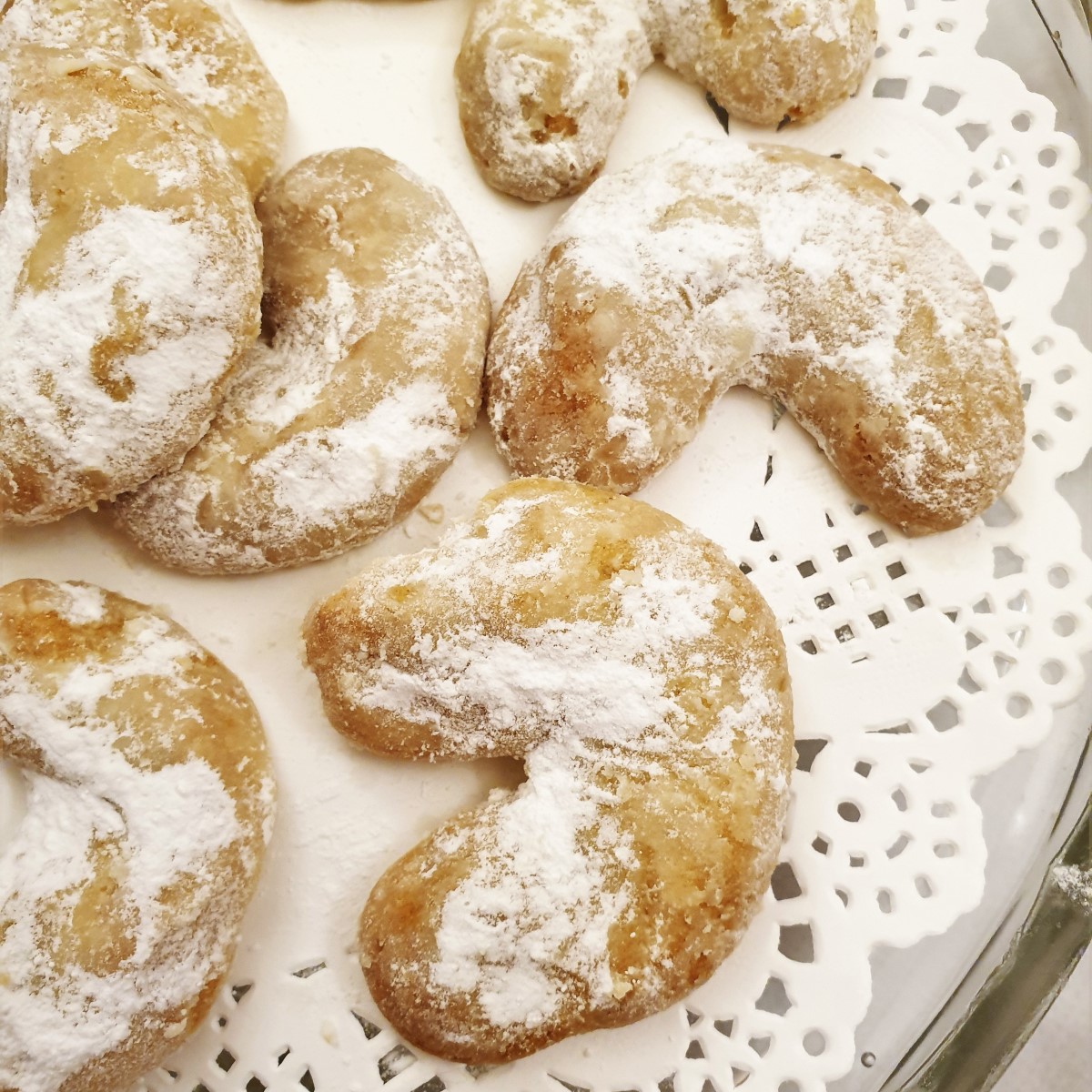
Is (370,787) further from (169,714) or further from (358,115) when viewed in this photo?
(358,115)

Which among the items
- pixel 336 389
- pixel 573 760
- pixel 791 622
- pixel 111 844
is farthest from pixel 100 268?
pixel 791 622

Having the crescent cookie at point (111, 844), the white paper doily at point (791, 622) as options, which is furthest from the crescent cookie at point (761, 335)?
the crescent cookie at point (111, 844)

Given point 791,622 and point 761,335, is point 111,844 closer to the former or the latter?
point 791,622

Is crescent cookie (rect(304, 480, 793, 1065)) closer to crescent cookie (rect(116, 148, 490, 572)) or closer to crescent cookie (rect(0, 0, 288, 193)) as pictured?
crescent cookie (rect(116, 148, 490, 572))

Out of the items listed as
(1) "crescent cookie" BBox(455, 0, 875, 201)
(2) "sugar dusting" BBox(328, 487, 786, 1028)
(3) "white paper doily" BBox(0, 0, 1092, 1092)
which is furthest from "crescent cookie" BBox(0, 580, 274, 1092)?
(1) "crescent cookie" BBox(455, 0, 875, 201)

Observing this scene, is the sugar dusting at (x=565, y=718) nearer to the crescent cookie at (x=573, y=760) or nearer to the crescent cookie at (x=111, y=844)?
the crescent cookie at (x=573, y=760)

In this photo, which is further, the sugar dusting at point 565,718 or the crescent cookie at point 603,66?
the crescent cookie at point 603,66
